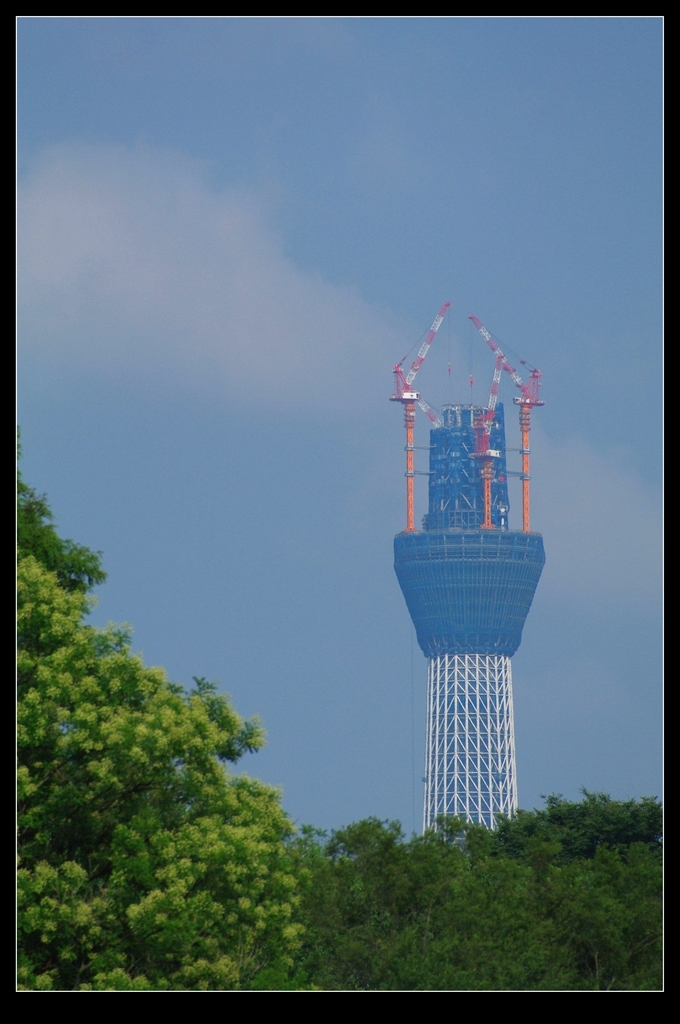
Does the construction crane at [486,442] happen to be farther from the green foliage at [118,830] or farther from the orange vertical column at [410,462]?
the green foliage at [118,830]

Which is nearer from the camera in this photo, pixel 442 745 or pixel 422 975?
pixel 422 975

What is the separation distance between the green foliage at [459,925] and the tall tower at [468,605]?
6554cm

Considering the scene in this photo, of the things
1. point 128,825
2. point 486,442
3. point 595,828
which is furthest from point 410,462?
point 128,825

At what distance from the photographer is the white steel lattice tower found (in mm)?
89938

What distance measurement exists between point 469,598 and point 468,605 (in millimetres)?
370

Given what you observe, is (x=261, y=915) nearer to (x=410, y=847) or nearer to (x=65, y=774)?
(x=65, y=774)

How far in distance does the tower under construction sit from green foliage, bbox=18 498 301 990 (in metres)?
70.4

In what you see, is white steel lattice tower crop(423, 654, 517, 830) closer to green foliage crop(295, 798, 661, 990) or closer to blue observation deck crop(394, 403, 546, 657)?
blue observation deck crop(394, 403, 546, 657)

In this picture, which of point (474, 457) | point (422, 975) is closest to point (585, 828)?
point (422, 975)

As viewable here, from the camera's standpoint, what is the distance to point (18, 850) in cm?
1458

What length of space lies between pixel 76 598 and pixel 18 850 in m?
2.22

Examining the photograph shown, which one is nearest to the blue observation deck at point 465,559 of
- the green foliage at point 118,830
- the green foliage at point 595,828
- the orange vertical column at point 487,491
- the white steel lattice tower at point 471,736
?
the orange vertical column at point 487,491
